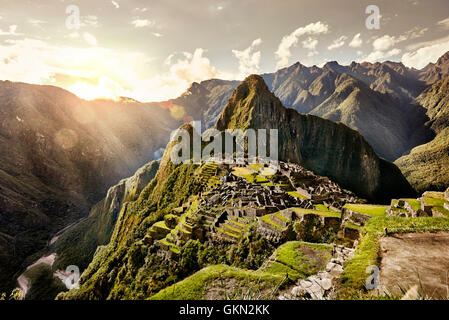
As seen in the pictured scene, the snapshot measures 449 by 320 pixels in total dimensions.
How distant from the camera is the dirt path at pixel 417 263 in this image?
18.8 ft

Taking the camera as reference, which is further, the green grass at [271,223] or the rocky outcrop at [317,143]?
the rocky outcrop at [317,143]

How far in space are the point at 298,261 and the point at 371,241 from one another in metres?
3.80

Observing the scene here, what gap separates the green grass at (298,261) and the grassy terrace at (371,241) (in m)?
2.25

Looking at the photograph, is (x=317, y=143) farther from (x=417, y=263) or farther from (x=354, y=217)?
(x=417, y=263)

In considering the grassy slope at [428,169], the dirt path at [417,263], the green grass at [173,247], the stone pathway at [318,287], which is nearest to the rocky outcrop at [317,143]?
the grassy slope at [428,169]

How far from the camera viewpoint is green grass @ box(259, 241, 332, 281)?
9.84 meters

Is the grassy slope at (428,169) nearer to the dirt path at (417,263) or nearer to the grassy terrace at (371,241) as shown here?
the grassy terrace at (371,241)

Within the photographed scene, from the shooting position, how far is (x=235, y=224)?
24172 mm

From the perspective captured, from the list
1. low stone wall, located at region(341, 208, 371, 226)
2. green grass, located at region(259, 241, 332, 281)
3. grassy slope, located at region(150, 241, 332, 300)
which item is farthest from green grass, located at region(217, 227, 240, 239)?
low stone wall, located at region(341, 208, 371, 226)

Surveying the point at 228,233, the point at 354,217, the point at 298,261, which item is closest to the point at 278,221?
the point at 228,233
